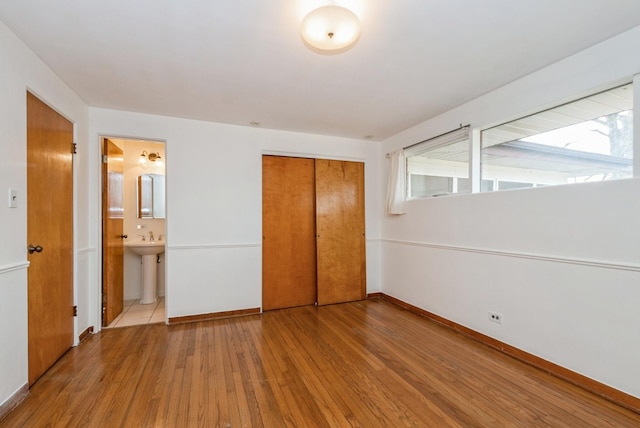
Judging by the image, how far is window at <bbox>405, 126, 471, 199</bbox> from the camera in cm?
317

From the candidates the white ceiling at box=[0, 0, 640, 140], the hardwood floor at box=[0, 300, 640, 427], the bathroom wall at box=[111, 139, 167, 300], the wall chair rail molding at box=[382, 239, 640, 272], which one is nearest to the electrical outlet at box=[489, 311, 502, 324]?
the hardwood floor at box=[0, 300, 640, 427]

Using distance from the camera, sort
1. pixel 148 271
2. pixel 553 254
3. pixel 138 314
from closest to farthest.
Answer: pixel 553 254, pixel 138 314, pixel 148 271

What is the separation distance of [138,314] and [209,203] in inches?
67.4

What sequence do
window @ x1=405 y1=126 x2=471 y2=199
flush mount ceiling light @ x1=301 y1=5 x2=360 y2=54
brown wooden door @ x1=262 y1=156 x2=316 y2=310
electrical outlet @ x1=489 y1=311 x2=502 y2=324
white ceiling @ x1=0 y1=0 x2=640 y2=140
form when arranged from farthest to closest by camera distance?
brown wooden door @ x1=262 y1=156 x2=316 y2=310 < window @ x1=405 y1=126 x2=471 y2=199 < electrical outlet @ x1=489 y1=311 x2=502 y2=324 < white ceiling @ x1=0 y1=0 x2=640 y2=140 < flush mount ceiling light @ x1=301 y1=5 x2=360 y2=54

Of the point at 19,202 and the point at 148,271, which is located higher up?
the point at 19,202

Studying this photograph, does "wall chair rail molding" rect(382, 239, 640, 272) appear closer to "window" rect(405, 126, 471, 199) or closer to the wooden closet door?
"window" rect(405, 126, 471, 199)

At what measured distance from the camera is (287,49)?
2031 millimetres

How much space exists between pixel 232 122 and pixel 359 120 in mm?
1567

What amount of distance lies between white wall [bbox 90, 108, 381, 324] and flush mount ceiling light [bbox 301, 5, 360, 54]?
2206mm

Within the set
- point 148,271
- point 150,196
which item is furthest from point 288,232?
point 150,196

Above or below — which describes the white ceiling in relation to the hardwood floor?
above

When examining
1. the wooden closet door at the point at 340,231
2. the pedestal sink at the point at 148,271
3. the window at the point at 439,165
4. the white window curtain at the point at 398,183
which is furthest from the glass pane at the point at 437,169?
the pedestal sink at the point at 148,271

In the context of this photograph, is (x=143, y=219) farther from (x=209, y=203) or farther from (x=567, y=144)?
(x=567, y=144)

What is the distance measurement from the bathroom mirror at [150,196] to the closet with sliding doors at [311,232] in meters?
1.81
